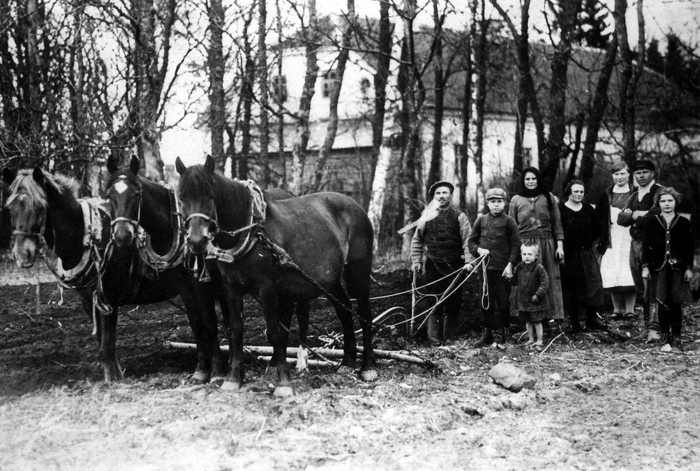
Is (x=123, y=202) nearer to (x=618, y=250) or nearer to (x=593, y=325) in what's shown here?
(x=593, y=325)

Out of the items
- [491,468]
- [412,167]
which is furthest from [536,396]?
[412,167]

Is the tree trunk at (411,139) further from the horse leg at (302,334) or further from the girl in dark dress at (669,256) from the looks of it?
the horse leg at (302,334)

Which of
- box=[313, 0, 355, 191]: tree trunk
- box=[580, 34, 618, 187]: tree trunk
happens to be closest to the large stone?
box=[313, 0, 355, 191]: tree trunk

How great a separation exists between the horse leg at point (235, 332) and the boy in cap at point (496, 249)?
3045 mm

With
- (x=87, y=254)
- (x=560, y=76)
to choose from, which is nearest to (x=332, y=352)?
(x=87, y=254)

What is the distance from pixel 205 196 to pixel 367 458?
2.37 m

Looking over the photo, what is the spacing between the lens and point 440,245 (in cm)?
848

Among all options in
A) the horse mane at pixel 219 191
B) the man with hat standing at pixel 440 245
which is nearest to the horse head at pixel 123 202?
the horse mane at pixel 219 191

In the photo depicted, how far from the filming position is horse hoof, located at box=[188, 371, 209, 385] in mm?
6489

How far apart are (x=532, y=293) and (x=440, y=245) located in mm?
1143

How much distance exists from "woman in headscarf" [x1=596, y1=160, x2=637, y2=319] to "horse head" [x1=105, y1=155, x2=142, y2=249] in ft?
18.6

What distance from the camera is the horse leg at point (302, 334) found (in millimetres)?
6945

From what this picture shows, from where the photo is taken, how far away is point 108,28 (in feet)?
47.8

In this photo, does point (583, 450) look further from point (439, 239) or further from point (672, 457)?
point (439, 239)
